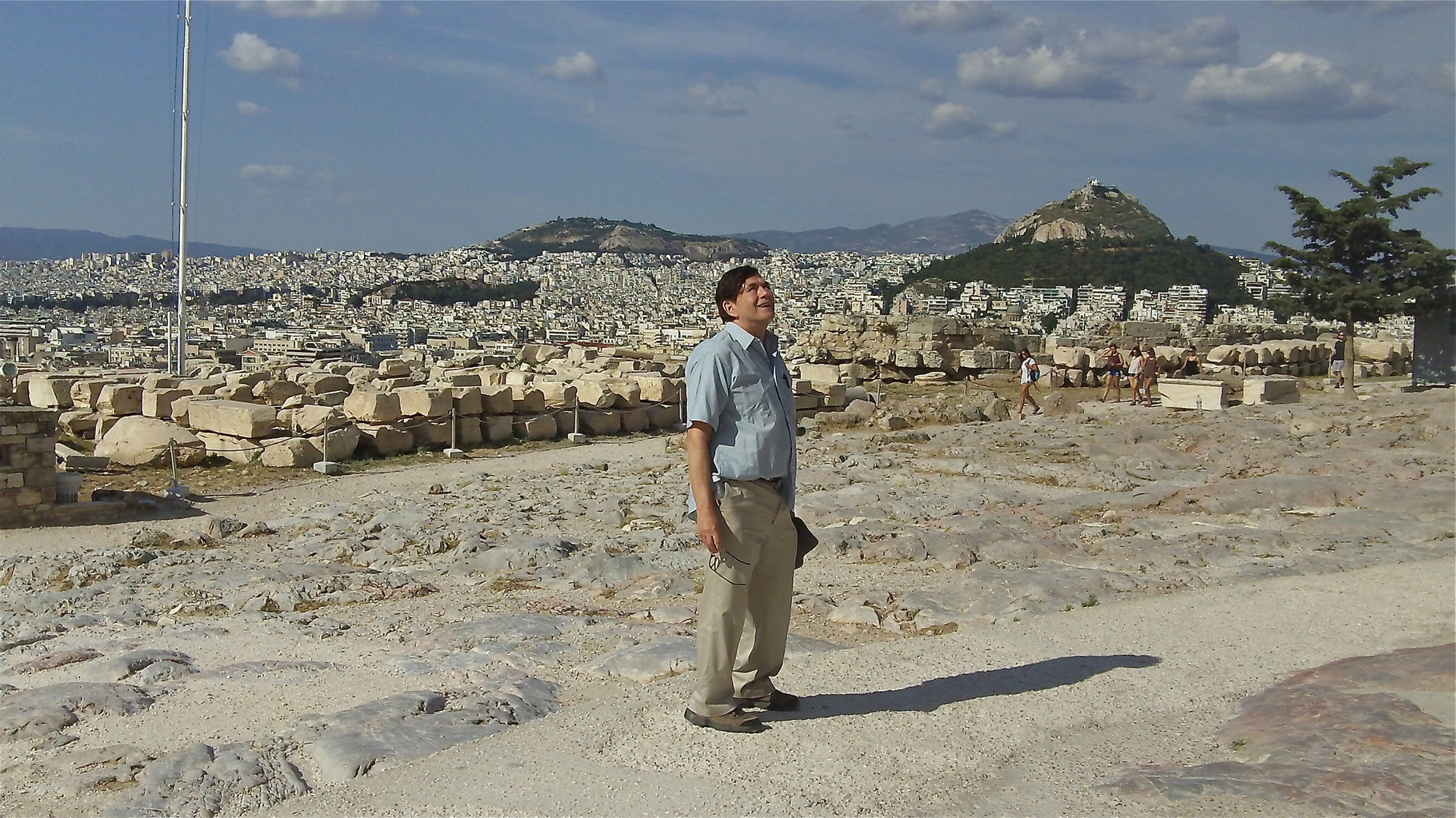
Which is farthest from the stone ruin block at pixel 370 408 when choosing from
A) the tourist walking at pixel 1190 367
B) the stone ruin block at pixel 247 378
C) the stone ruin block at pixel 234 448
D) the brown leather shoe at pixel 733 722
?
the tourist walking at pixel 1190 367

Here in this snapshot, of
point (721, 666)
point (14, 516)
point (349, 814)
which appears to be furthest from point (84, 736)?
point (14, 516)

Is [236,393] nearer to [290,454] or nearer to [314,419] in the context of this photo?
[314,419]

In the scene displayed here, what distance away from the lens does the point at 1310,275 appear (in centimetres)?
2364

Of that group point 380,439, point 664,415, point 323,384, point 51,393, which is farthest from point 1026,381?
point 51,393

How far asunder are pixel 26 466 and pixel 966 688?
1102 cm

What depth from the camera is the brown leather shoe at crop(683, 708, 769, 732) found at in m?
4.54

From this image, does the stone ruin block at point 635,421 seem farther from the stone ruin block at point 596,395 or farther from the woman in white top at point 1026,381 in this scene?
the woman in white top at point 1026,381

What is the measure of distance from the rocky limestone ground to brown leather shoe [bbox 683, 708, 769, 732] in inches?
2.0

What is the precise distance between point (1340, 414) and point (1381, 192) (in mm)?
8280

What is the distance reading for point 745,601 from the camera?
464 cm

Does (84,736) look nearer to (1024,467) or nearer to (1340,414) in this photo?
(1024,467)

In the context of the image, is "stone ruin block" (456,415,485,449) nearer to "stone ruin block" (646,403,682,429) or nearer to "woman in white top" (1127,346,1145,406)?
"stone ruin block" (646,403,682,429)

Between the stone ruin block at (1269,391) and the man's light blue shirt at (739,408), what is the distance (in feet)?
62.7

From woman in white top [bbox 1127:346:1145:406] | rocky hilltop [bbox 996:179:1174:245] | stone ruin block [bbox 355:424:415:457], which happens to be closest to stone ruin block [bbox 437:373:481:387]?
stone ruin block [bbox 355:424:415:457]
